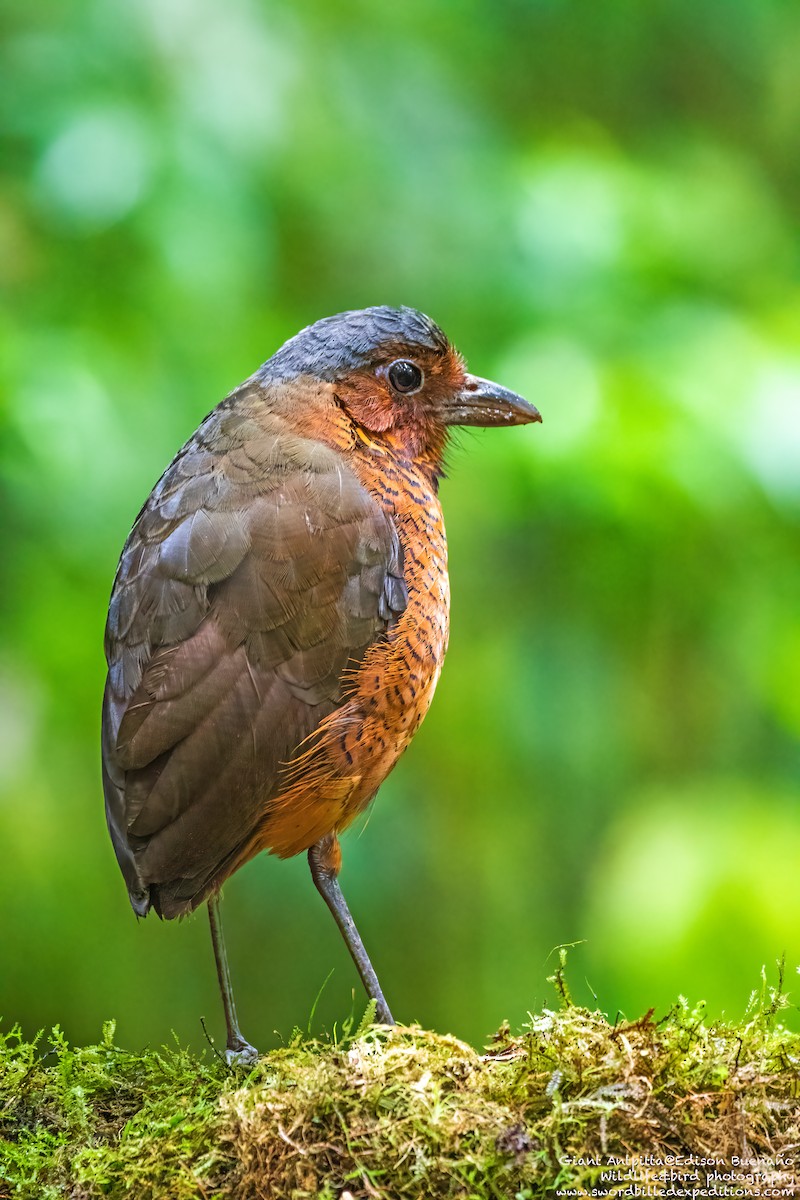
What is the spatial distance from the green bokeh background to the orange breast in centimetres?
65

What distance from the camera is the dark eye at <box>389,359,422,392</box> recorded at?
3459 mm

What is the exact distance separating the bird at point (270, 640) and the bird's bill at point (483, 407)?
0.92 ft

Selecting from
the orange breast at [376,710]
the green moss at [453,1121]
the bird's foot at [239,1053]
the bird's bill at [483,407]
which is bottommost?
the bird's foot at [239,1053]

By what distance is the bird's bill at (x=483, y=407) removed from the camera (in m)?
3.59

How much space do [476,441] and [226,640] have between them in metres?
1.70

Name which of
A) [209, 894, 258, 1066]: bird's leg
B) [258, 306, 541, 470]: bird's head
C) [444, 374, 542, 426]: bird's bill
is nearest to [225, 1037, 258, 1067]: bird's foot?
[209, 894, 258, 1066]: bird's leg

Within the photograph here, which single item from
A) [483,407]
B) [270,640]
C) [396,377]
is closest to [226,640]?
[270,640]

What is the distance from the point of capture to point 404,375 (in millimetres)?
3471

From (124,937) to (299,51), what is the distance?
140 inches

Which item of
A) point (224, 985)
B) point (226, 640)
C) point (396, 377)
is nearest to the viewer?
point (226, 640)

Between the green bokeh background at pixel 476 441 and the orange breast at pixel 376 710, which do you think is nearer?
the orange breast at pixel 376 710

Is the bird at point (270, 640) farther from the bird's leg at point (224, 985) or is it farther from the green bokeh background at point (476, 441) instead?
the green bokeh background at point (476, 441)

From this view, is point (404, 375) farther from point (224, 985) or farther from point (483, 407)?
point (224, 985)

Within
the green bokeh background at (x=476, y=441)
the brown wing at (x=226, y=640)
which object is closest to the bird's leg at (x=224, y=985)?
the brown wing at (x=226, y=640)
